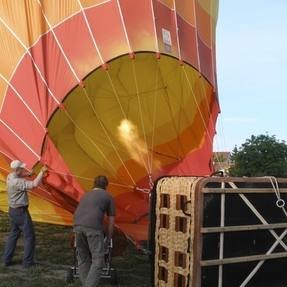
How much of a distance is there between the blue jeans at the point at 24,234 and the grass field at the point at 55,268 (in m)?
0.14

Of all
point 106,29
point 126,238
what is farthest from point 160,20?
point 126,238

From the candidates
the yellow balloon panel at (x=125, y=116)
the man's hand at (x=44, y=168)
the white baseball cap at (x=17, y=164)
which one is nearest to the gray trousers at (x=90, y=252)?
the man's hand at (x=44, y=168)

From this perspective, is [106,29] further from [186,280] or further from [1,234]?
[1,234]

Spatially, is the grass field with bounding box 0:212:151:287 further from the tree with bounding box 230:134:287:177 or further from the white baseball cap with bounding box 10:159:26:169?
the tree with bounding box 230:134:287:177

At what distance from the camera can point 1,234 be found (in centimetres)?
994

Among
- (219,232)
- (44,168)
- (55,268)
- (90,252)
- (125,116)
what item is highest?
(125,116)

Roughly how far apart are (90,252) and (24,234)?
1710mm

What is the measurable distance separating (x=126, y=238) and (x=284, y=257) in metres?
1.97

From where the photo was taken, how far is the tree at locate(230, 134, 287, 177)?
22.4 m

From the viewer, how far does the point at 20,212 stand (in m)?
7.02

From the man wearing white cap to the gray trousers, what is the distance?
1517mm

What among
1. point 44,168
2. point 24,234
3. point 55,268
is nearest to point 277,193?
point 44,168

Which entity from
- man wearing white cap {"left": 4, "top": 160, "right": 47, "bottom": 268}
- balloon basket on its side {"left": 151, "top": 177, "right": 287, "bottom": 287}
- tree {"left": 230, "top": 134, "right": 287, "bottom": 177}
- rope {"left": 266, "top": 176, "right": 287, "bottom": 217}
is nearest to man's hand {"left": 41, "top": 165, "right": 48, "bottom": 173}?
man wearing white cap {"left": 4, "top": 160, "right": 47, "bottom": 268}

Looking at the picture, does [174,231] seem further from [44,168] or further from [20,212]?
[20,212]
